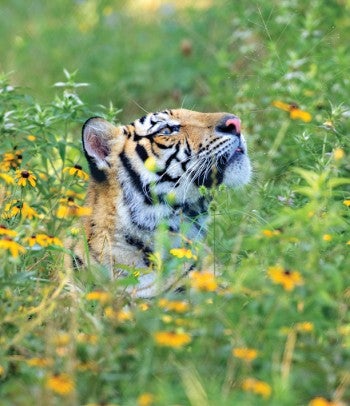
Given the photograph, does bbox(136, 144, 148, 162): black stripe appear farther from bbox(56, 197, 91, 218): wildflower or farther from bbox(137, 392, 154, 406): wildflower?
bbox(137, 392, 154, 406): wildflower

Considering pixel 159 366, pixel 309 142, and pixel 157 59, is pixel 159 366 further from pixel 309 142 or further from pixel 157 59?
pixel 157 59

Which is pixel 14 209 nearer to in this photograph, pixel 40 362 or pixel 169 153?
pixel 169 153

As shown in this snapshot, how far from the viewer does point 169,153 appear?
16.1 ft

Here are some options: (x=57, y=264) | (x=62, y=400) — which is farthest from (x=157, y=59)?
(x=62, y=400)

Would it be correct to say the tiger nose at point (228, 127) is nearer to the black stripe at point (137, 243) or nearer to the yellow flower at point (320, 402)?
the black stripe at point (137, 243)

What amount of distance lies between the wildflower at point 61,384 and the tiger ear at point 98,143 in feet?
6.72

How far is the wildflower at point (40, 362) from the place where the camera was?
10.1ft

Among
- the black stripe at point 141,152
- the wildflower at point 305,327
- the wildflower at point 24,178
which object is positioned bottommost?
the black stripe at point 141,152

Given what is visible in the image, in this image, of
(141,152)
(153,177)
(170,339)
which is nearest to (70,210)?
(153,177)

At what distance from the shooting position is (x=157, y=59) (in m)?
9.11

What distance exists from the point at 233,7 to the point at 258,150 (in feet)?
6.38

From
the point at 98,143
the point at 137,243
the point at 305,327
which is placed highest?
the point at 305,327

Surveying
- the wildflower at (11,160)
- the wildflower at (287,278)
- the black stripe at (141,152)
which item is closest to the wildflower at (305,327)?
the wildflower at (287,278)

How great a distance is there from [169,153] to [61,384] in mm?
2119
